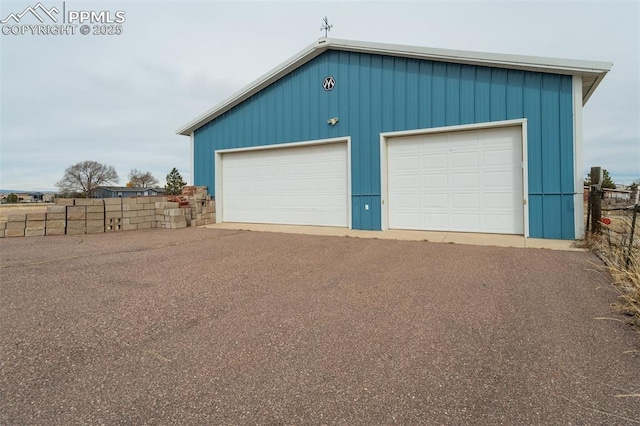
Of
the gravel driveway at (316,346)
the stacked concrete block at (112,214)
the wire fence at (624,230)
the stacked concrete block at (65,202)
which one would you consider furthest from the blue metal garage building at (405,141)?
the stacked concrete block at (65,202)

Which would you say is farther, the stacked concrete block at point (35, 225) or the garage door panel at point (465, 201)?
the stacked concrete block at point (35, 225)

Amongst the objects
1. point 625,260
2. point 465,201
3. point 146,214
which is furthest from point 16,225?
point 625,260

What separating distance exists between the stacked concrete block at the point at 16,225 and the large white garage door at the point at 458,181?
9795 mm

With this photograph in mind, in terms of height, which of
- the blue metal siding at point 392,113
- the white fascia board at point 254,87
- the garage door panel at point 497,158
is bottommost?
the garage door panel at point 497,158

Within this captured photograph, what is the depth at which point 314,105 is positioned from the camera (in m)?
9.77

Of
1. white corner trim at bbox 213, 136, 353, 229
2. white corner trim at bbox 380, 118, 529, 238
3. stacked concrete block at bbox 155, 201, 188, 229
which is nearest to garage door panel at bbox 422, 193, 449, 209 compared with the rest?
white corner trim at bbox 380, 118, 529, 238

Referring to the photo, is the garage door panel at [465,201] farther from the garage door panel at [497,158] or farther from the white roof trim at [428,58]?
the white roof trim at [428,58]

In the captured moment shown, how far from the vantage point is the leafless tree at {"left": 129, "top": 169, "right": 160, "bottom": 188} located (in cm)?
6078

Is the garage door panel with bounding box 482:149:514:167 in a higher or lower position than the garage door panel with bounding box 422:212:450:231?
→ higher

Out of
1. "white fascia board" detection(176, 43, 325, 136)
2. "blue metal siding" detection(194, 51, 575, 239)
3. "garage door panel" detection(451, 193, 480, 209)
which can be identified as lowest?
"garage door panel" detection(451, 193, 480, 209)

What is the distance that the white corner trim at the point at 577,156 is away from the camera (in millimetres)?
6715

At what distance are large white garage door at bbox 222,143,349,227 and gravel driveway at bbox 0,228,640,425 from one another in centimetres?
502

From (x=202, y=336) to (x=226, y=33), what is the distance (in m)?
10.6

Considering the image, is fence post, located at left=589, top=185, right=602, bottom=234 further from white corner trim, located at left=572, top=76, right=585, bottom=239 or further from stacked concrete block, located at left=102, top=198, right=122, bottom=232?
stacked concrete block, located at left=102, top=198, right=122, bottom=232
